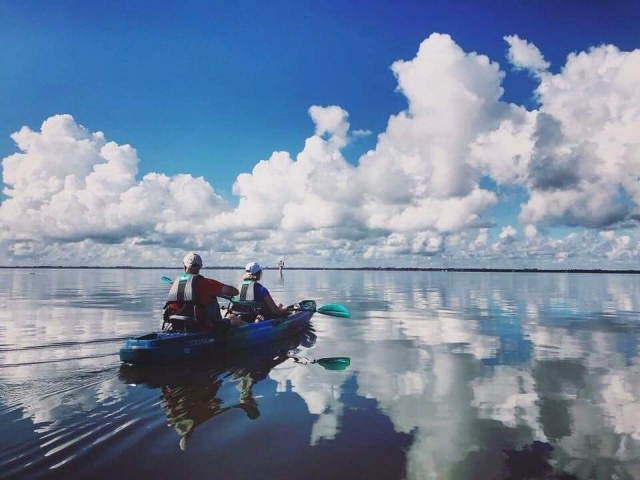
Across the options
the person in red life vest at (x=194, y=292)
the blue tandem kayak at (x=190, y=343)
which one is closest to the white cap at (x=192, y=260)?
the person in red life vest at (x=194, y=292)

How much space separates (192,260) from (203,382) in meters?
3.40

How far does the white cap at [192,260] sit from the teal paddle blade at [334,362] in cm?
471

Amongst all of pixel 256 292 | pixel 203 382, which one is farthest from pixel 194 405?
pixel 256 292

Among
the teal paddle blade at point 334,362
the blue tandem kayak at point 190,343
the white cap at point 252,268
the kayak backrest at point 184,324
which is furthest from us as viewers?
the white cap at point 252,268

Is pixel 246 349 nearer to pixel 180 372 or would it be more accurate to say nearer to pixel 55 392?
pixel 180 372

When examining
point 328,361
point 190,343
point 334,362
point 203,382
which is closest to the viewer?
point 203,382

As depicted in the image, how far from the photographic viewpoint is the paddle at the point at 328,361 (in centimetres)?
1316

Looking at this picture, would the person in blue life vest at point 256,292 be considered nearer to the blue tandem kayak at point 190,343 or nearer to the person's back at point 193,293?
the blue tandem kayak at point 190,343

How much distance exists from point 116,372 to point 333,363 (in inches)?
237

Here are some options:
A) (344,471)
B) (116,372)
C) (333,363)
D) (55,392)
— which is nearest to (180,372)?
(116,372)

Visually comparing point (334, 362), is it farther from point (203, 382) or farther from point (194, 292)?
point (194, 292)

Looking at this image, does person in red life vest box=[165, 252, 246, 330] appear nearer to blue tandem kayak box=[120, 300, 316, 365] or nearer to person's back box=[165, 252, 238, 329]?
person's back box=[165, 252, 238, 329]

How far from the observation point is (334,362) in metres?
13.7

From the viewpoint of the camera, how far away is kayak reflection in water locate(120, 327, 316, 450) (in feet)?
27.5
